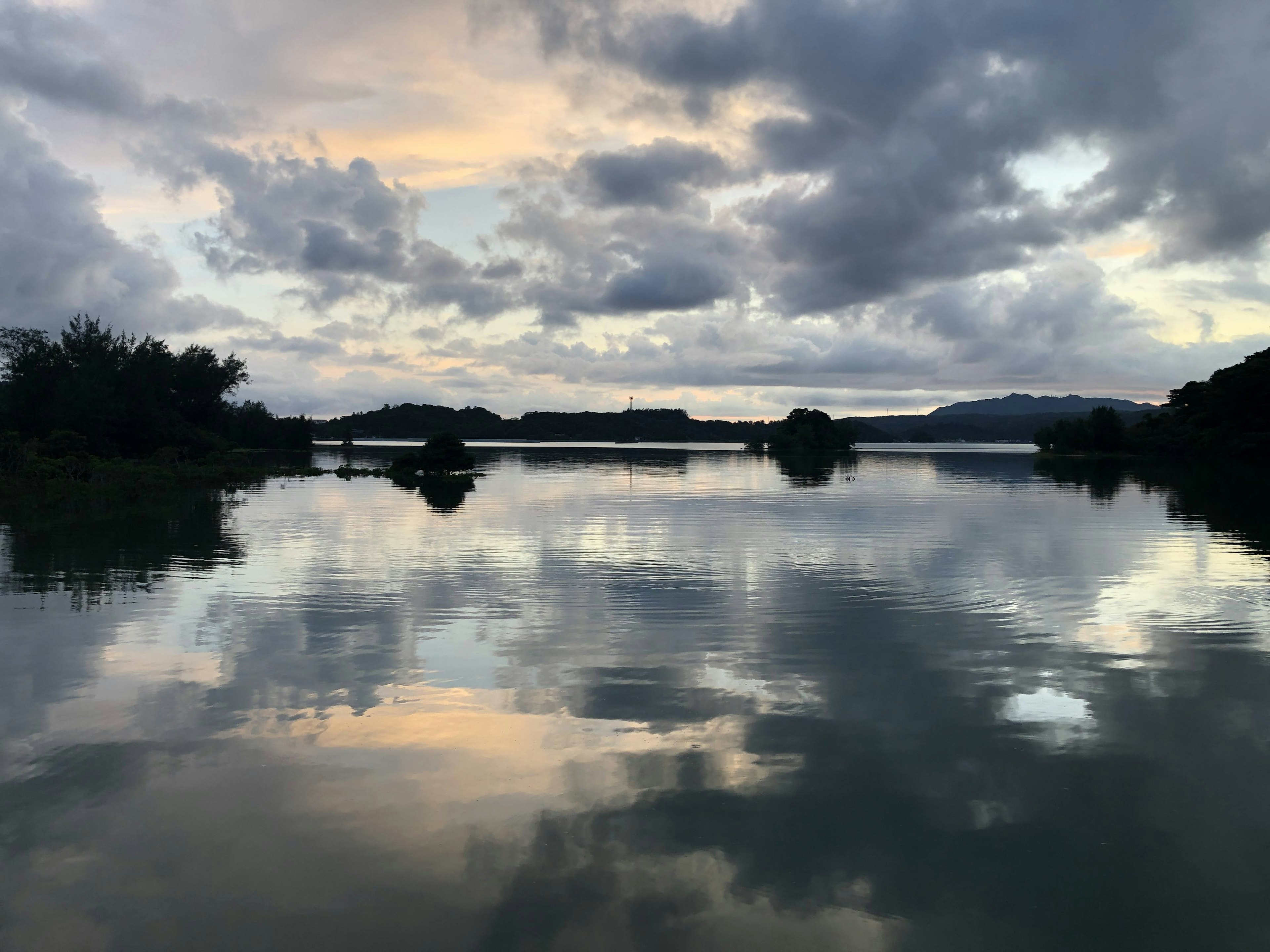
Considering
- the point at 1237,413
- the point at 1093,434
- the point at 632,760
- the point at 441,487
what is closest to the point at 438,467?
the point at 441,487

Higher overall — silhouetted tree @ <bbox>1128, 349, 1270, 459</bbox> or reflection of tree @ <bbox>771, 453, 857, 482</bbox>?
silhouetted tree @ <bbox>1128, 349, 1270, 459</bbox>

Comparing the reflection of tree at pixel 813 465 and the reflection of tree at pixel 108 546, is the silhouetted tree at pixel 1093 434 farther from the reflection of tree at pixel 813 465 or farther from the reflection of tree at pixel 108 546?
the reflection of tree at pixel 108 546

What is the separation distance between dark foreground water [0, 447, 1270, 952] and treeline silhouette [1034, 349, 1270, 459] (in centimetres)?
9661

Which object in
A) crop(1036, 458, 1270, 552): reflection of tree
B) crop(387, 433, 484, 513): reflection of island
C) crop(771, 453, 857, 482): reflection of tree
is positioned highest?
crop(387, 433, 484, 513): reflection of island

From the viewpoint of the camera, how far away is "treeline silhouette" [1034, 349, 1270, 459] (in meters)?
99.3

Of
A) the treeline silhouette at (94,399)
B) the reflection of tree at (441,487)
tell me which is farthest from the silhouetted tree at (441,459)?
the treeline silhouette at (94,399)

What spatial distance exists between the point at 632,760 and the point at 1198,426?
443ft

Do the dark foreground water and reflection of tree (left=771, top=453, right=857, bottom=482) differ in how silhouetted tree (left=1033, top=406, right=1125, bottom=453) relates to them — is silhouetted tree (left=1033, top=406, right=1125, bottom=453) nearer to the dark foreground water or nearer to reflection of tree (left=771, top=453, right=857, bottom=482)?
reflection of tree (left=771, top=453, right=857, bottom=482)

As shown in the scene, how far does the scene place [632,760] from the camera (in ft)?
31.3

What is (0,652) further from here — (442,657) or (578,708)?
(578,708)

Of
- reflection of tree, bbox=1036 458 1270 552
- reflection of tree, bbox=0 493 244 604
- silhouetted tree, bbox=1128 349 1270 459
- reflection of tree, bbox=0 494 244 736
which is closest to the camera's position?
reflection of tree, bbox=0 494 244 736

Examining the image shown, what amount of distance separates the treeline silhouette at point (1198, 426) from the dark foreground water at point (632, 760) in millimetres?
96612

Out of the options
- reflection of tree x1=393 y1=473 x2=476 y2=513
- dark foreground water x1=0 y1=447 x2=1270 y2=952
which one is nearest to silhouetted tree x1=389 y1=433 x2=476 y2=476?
reflection of tree x1=393 y1=473 x2=476 y2=513

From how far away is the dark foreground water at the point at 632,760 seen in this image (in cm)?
669
